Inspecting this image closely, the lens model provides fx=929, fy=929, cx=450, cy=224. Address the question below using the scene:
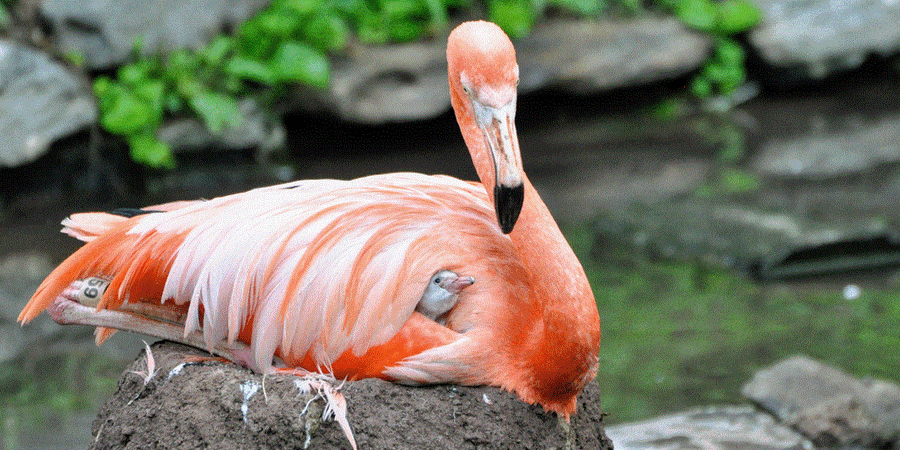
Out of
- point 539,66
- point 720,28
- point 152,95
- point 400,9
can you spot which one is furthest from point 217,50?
point 720,28

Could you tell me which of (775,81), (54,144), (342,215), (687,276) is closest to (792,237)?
(687,276)

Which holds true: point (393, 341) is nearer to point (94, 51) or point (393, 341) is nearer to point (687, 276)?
point (687, 276)

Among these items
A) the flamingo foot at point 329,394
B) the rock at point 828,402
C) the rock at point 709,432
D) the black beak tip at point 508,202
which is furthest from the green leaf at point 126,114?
the black beak tip at point 508,202

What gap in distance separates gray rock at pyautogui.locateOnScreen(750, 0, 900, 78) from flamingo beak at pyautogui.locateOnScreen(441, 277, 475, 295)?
7.06 m

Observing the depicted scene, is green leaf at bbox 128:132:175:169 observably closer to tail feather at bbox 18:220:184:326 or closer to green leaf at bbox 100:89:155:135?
green leaf at bbox 100:89:155:135

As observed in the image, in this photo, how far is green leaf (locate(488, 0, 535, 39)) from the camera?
7.86m

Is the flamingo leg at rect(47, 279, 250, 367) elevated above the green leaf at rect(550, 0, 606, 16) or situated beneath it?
situated beneath

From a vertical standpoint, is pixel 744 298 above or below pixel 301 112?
below

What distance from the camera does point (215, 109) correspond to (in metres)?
6.79

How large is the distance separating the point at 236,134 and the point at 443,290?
5.04m

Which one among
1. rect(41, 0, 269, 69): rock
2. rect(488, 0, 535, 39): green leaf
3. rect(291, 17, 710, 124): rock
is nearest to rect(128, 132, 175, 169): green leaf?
rect(41, 0, 269, 69): rock

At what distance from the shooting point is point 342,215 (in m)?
2.59

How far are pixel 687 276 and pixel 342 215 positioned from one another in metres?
3.56

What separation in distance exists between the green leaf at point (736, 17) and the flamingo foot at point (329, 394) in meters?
7.08
